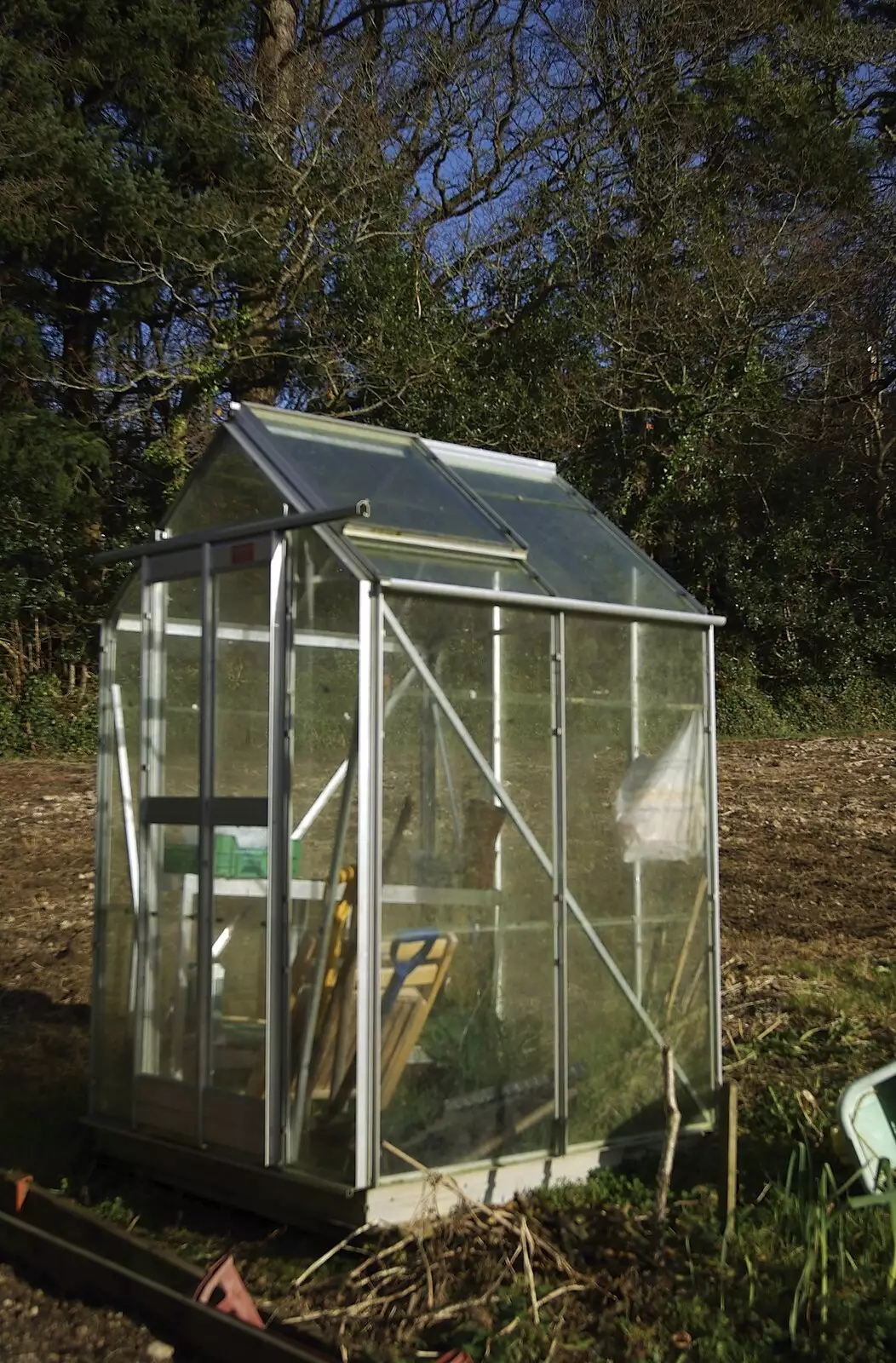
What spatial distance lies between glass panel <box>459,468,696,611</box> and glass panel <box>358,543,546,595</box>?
141 millimetres

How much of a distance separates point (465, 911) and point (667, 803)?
4.24 ft

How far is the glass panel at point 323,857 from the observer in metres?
6.02

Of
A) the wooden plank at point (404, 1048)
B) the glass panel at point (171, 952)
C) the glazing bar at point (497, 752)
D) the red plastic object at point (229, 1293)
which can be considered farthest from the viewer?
the glass panel at point (171, 952)

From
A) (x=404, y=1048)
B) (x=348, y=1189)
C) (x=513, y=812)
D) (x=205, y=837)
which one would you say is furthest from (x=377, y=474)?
(x=348, y=1189)

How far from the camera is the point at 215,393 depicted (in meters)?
19.1

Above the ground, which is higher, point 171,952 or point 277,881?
point 277,881

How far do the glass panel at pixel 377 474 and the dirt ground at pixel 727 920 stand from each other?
3294 millimetres

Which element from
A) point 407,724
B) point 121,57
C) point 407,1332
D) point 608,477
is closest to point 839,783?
point 608,477

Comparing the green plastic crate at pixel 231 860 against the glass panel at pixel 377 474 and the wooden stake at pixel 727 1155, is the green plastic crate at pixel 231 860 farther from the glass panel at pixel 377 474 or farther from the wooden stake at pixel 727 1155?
the wooden stake at pixel 727 1155

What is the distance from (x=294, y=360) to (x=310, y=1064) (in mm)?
14203

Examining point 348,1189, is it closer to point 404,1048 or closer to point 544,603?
point 404,1048

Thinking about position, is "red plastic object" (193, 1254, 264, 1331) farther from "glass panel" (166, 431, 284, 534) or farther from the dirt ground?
"glass panel" (166, 431, 284, 534)

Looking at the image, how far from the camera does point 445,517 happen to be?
6.92m

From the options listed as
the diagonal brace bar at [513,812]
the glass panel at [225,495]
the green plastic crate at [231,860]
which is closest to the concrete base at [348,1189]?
the diagonal brace bar at [513,812]
